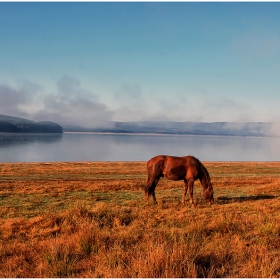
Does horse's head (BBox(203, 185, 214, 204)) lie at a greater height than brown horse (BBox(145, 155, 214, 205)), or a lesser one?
lesser

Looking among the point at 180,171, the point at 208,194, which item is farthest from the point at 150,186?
the point at 208,194

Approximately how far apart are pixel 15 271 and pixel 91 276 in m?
1.52

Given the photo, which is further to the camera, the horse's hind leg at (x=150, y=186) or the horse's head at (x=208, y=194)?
the horse's hind leg at (x=150, y=186)

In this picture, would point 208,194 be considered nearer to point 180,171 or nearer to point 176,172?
point 180,171

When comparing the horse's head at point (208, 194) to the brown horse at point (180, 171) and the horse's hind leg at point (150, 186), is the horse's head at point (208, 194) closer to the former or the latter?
the brown horse at point (180, 171)

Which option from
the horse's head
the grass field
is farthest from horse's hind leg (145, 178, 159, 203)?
the horse's head

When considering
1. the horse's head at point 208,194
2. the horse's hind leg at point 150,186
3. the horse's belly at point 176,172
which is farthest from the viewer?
the horse's hind leg at point 150,186

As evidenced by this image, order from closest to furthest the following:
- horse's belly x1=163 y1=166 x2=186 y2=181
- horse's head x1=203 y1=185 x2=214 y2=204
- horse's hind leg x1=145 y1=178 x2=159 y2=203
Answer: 1. horse's belly x1=163 y1=166 x2=186 y2=181
2. horse's head x1=203 y1=185 x2=214 y2=204
3. horse's hind leg x1=145 y1=178 x2=159 y2=203

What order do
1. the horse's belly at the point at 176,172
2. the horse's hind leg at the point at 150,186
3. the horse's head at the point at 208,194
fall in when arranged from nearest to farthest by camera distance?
the horse's belly at the point at 176,172 < the horse's head at the point at 208,194 < the horse's hind leg at the point at 150,186

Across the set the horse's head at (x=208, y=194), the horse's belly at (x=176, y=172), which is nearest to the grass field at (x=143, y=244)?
the horse's head at (x=208, y=194)

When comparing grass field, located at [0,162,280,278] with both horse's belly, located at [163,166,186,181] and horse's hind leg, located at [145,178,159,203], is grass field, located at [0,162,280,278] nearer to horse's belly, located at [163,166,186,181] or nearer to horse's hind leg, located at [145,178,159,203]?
horse's hind leg, located at [145,178,159,203]

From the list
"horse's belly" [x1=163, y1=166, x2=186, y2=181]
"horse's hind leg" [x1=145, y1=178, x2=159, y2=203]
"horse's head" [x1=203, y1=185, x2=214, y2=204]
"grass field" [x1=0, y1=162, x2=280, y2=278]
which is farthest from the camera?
"horse's hind leg" [x1=145, y1=178, x2=159, y2=203]

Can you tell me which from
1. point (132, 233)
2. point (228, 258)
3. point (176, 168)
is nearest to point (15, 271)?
point (132, 233)

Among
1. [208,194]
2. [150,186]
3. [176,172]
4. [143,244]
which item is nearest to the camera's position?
[143,244]
